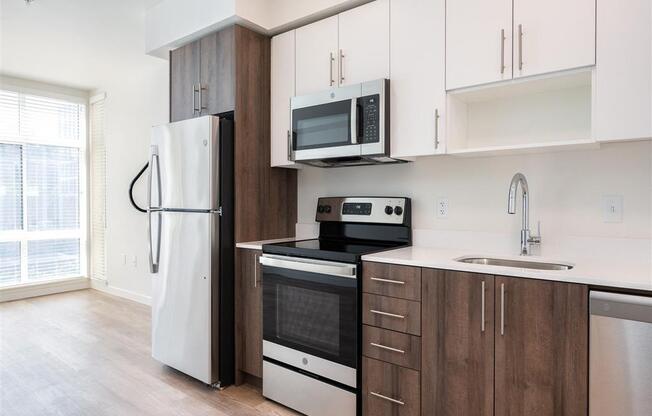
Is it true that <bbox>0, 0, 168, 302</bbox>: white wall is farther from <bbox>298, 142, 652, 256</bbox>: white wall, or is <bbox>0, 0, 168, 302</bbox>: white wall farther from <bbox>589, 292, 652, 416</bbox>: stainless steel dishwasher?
<bbox>589, 292, 652, 416</bbox>: stainless steel dishwasher

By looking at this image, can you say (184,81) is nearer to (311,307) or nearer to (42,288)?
(311,307)

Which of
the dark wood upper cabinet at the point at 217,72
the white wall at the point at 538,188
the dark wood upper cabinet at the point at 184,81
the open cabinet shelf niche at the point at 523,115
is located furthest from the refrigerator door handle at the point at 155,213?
the open cabinet shelf niche at the point at 523,115

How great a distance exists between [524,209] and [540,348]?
727 mm

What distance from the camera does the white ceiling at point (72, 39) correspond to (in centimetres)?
308

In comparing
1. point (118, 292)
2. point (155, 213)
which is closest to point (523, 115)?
point (155, 213)

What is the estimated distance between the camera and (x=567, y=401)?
4.89ft

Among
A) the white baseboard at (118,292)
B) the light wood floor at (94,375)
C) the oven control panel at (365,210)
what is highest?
the oven control panel at (365,210)

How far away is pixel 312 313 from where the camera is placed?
2.20m

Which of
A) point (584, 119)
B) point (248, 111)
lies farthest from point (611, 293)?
point (248, 111)

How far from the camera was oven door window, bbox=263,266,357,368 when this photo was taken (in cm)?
205

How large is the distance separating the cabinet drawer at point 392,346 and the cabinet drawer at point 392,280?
0.19 metres

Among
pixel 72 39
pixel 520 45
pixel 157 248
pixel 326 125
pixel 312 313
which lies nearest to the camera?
pixel 520 45

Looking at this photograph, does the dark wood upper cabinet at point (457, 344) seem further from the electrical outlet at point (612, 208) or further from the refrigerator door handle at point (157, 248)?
the refrigerator door handle at point (157, 248)

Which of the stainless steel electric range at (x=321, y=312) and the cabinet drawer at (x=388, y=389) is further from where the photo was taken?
the stainless steel electric range at (x=321, y=312)
